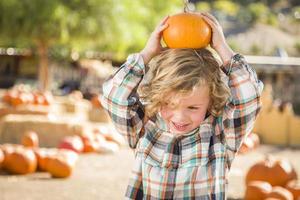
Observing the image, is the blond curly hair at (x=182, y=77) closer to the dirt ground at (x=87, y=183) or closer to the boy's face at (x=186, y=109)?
the boy's face at (x=186, y=109)

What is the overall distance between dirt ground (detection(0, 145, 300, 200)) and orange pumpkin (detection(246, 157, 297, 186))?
0.89 feet

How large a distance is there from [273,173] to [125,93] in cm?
477

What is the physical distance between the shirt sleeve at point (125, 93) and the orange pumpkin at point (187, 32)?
157mm

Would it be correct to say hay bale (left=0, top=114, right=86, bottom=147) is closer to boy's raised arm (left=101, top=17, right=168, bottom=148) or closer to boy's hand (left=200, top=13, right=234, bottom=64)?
boy's raised arm (left=101, top=17, right=168, bottom=148)

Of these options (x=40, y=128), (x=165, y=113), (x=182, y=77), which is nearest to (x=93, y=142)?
(x=40, y=128)

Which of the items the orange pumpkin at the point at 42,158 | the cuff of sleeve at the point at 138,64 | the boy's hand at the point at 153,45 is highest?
the boy's hand at the point at 153,45

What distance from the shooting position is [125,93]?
2.66 metres

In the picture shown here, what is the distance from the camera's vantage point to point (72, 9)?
20703 mm

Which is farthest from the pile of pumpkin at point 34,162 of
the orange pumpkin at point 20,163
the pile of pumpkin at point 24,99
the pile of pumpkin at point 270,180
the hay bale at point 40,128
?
the pile of pumpkin at point 24,99

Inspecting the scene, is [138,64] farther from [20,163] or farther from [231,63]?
[20,163]

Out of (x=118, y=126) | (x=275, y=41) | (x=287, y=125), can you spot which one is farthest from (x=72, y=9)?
(x=275, y=41)

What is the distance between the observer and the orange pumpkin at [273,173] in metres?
7.13

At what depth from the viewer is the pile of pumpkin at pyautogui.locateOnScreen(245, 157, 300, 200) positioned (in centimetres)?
636

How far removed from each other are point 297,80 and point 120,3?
34.1ft
